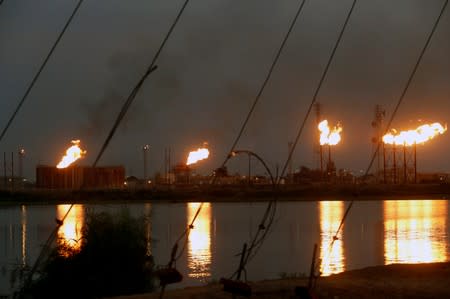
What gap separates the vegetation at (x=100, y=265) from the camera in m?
19.4

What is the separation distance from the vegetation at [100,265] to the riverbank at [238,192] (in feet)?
236

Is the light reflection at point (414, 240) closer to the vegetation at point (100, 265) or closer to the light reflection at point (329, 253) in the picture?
the light reflection at point (329, 253)

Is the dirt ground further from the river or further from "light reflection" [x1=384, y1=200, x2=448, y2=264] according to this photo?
"light reflection" [x1=384, y1=200, x2=448, y2=264]

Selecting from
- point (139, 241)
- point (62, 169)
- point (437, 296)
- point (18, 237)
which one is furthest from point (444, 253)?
point (62, 169)

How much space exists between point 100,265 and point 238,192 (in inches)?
2976

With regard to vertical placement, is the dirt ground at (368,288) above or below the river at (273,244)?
above

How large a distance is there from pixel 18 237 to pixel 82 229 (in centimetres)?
2590

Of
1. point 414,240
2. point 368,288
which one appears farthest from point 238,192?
point 368,288

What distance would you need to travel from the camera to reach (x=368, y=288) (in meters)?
13.6

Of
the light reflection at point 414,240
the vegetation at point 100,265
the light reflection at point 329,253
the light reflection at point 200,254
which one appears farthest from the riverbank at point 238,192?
the vegetation at point 100,265

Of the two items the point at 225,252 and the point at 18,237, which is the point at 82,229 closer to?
the point at 225,252

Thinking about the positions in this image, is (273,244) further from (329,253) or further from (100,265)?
(100,265)

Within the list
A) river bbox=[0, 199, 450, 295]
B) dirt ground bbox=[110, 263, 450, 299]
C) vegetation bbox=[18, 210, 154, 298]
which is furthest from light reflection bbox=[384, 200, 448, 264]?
dirt ground bbox=[110, 263, 450, 299]

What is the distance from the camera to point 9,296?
69.3ft
